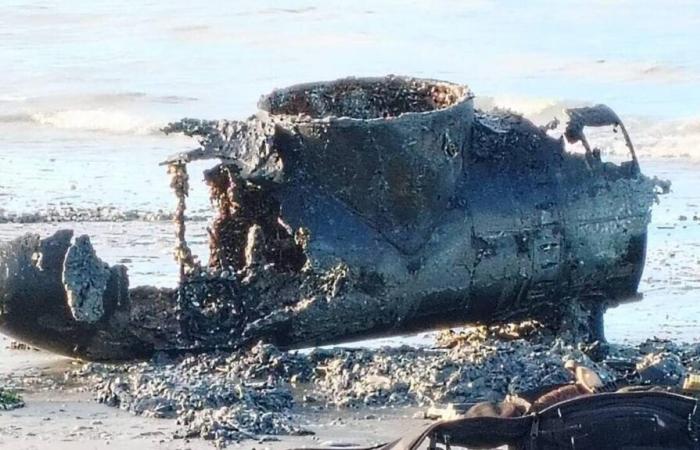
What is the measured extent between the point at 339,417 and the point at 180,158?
1494mm

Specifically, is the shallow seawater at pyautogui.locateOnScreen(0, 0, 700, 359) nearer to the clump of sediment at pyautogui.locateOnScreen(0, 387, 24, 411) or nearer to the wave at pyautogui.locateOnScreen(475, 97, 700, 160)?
the wave at pyautogui.locateOnScreen(475, 97, 700, 160)

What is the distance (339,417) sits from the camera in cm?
691

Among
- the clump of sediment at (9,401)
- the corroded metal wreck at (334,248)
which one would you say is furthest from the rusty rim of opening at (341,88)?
the clump of sediment at (9,401)

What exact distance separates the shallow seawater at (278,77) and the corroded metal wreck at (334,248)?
0.64 m

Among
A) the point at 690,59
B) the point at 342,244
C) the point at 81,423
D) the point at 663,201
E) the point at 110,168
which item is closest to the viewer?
the point at 81,423

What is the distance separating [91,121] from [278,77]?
3512mm

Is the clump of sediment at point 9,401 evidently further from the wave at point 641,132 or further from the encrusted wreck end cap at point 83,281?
the wave at point 641,132

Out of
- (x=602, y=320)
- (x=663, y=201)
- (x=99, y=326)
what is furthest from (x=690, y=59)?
(x=99, y=326)

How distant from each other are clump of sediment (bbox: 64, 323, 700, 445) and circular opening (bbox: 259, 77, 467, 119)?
53.4 inches

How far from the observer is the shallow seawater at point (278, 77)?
35.0 feet

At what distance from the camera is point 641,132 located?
15.2 metres

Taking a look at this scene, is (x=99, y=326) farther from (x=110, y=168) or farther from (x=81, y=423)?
(x=110, y=168)

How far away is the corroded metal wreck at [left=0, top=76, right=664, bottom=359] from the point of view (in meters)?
7.55

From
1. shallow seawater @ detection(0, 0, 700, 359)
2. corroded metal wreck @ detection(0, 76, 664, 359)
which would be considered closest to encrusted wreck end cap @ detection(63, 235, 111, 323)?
corroded metal wreck @ detection(0, 76, 664, 359)
